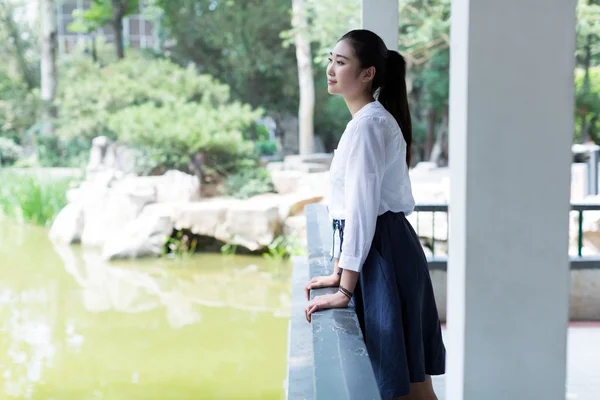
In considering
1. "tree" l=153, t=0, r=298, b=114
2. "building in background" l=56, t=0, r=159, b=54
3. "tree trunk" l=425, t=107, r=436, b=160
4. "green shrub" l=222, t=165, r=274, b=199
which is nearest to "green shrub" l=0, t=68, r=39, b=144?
"tree" l=153, t=0, r=298, b=114

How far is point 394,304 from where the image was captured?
5.10 ft

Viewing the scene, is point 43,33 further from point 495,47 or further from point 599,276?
point 495,47

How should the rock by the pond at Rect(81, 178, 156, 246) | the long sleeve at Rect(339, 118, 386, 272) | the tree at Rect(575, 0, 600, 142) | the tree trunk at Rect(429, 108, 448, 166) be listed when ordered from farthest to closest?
the tree trunk at Rect(429, 108, 448, 166)
the tree at Rect(575, 0, 600, 142)
the rock by the pond at Rect(81, 178, 156, 246)
the long sleeve at Rect(339, 118, 386, 272)

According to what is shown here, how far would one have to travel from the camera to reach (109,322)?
6.00 m

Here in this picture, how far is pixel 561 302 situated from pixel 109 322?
5315 mm

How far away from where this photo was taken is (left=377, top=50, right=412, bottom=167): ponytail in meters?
1.68

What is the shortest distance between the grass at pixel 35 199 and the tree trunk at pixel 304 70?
4.26 meters

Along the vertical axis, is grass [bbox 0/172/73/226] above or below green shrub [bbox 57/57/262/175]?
below

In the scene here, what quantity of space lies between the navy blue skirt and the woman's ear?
31cm

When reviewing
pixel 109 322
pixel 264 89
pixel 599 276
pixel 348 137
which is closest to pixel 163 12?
pixel 264 89

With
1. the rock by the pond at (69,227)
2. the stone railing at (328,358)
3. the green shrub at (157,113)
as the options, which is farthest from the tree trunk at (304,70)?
the stone railing at (328,358)

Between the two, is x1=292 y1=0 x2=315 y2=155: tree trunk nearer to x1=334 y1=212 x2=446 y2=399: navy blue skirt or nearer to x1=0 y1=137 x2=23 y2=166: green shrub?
x1=0 y1=137 x2=23 y2=166: green shrub

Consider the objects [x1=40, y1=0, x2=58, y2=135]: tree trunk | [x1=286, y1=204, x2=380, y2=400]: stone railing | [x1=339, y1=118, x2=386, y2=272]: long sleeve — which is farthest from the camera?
[x1=40, y1=0, x2=58, y2=135]: tree trunk

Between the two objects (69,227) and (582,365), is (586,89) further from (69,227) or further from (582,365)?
(582,365)
